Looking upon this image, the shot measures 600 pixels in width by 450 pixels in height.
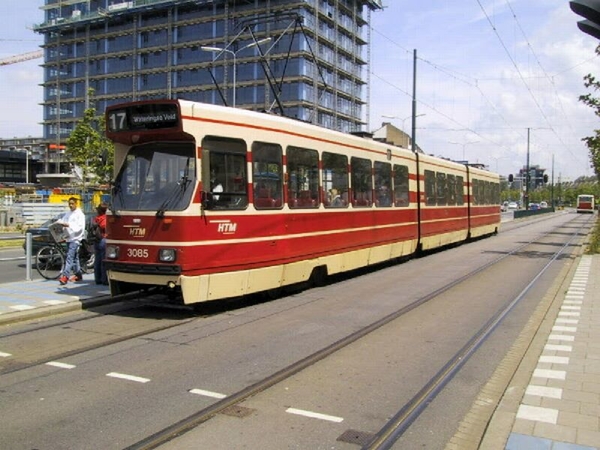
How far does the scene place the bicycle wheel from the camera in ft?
42.6

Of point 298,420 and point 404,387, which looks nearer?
point 298,420

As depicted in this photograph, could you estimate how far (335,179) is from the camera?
42.0 feet

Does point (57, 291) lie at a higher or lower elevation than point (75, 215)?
lower

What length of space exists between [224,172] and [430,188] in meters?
11.9

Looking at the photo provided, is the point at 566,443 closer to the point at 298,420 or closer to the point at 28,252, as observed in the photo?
the point at 298,420

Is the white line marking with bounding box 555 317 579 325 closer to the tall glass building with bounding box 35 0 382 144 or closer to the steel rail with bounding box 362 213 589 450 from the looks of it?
the steel rail with bounding box 362 213 589 450

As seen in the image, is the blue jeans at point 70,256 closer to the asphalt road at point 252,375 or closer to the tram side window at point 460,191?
the asphalt road at point 252,375

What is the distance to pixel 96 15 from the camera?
89250 millimetres

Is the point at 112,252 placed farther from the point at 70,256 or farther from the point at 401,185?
the point at 401,185

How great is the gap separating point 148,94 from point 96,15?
15332 mm

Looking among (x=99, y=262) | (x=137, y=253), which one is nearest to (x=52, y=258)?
(x=99, y=262)

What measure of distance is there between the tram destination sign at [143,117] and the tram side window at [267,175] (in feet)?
5.21

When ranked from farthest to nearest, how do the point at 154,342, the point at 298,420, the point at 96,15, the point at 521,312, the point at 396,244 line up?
the point at 96,15
the point at 396,244
the point at 521,312
the point at 154,342
the point at 298,420

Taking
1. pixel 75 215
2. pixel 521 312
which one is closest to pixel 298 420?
pixel 521 312
